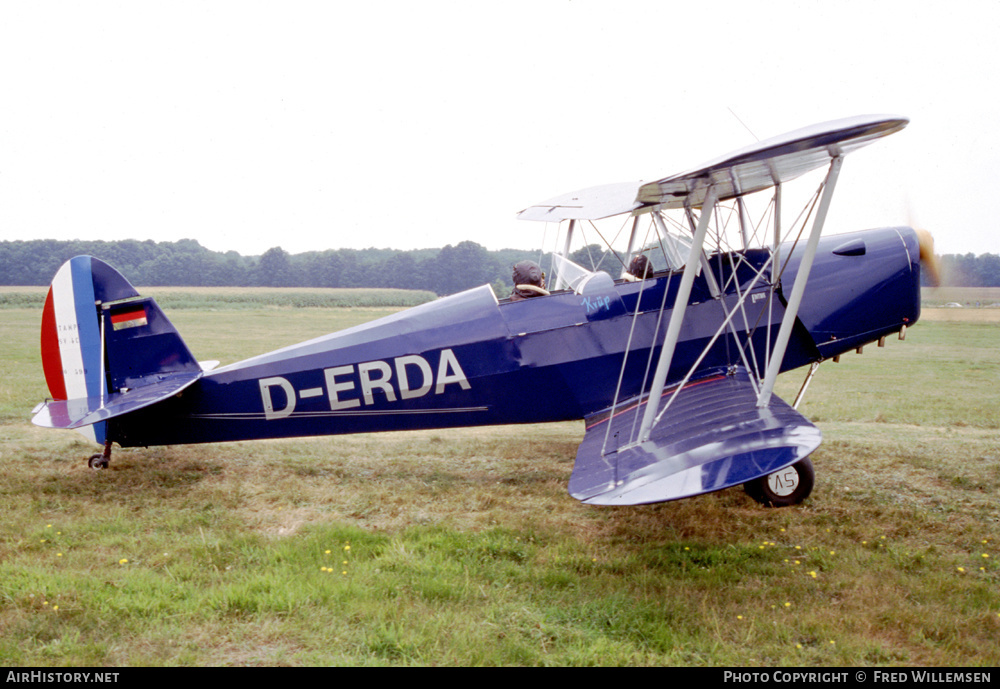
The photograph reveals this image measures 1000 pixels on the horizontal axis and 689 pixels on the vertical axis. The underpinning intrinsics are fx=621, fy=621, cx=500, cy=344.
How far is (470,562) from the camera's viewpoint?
3.63 m

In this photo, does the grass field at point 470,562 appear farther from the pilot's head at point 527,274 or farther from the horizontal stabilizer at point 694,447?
the pilot's head at point 527,274

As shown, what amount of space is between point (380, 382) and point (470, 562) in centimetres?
198

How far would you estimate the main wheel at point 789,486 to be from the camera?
4.53m

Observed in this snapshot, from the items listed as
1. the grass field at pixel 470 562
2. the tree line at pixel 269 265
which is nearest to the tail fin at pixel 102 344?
the grass field at pixel 470 562

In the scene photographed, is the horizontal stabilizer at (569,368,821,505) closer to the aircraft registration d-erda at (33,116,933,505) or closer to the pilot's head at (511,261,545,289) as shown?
the aircraft registration d-erda at (33,116,933,505)

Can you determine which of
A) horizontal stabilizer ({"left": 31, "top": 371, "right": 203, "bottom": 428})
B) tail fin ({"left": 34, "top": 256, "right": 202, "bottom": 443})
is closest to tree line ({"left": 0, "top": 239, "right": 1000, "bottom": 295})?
tail fin ({"left": 34, "top": 256, "right": 202, "bottom": 443})

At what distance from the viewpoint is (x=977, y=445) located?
652 centimetres

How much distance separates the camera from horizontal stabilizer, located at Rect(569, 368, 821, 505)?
128 inches

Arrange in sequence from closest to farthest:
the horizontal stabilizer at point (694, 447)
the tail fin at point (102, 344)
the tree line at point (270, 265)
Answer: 1. the horizontal stabilizer at point (694, 447)
2. the tail fin at point (102, 344)
3. the tree line at point (270, 265)

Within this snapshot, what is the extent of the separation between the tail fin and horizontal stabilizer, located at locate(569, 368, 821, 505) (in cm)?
343

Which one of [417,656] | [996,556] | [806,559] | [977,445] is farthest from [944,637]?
[977,445]

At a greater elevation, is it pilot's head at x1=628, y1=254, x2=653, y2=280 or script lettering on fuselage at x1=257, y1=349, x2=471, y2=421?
pilot's head at x1=628, y1=254, x2=653, y2=280

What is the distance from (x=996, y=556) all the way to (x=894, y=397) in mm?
7566

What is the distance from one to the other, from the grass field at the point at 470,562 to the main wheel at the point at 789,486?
15cm
